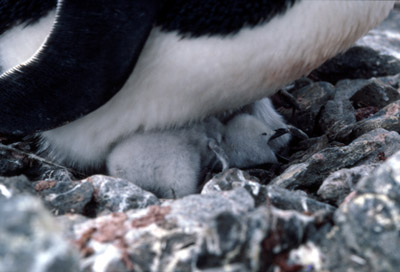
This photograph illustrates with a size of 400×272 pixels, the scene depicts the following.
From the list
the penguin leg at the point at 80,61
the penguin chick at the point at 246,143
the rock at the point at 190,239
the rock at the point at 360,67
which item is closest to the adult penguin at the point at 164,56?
the penguin leg at the point at 80,61

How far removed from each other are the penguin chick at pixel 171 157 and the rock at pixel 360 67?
789 millimetres

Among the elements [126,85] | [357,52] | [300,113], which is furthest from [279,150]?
[357,52]

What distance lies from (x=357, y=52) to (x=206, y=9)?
1060 millimetres

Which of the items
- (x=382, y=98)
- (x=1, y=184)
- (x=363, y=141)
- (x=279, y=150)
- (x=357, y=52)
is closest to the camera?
(x=1, y=184)

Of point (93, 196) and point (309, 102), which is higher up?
point (93, 196)

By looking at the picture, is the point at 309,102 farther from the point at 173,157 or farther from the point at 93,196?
the point at 93,196

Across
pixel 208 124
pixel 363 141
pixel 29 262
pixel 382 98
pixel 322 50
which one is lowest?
pixel 382 98

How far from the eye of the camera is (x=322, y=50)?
1146 millimetres

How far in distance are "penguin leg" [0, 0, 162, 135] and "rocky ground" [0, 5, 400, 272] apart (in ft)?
0.52

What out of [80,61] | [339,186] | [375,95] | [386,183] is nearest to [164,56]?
[80,61]

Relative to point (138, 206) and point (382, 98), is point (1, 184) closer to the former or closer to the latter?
point (138, 206)

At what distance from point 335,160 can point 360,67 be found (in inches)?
33.7

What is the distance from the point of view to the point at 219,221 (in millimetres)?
Result: 705

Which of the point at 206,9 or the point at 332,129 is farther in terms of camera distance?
the point at 332,129
